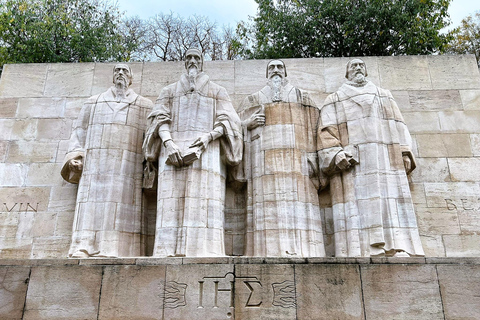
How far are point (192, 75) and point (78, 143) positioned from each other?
264cm

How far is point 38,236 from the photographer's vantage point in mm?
9617

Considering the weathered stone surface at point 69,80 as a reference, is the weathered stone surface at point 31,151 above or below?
below

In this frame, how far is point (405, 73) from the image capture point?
36.9 feet

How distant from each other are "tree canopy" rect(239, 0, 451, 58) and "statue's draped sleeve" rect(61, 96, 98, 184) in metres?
9.94

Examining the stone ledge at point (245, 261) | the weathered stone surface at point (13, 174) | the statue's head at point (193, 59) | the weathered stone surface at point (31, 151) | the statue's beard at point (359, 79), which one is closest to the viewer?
the stone ledge at point (245, 261)

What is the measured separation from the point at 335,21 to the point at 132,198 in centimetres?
1182

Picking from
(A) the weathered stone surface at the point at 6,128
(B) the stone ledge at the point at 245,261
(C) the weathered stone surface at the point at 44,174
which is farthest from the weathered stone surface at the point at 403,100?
(A) the weathered stone surface at the point at 6,128

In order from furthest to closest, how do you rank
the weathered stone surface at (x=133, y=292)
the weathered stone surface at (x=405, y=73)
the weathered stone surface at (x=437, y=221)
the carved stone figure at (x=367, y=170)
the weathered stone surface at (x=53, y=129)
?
the weathered stone surface at (x=405, y=73) < the weathered stone surface at (x=53, y=129) < the weathered stone surface at (x=437, y=221) < the carved stone figure at (x=367, y=170) < the weathered stone surface at (x=133, y=292)

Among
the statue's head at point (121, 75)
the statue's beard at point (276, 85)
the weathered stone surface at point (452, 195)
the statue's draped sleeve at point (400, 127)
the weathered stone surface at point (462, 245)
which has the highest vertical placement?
the statue's head at point (121, 75)

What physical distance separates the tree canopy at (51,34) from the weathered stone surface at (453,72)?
12.0m

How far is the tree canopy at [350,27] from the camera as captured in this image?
16.8 metres

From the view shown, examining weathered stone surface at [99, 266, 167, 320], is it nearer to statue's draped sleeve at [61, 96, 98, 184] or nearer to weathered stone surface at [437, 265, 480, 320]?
statue's draped sleeve at [61, 96, 98, 184]

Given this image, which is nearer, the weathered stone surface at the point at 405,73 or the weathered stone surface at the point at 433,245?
the weathered stone surface at the point at 433,245

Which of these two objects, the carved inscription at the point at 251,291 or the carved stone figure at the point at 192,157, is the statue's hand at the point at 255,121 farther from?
the carved inscription at the point at 251,291
